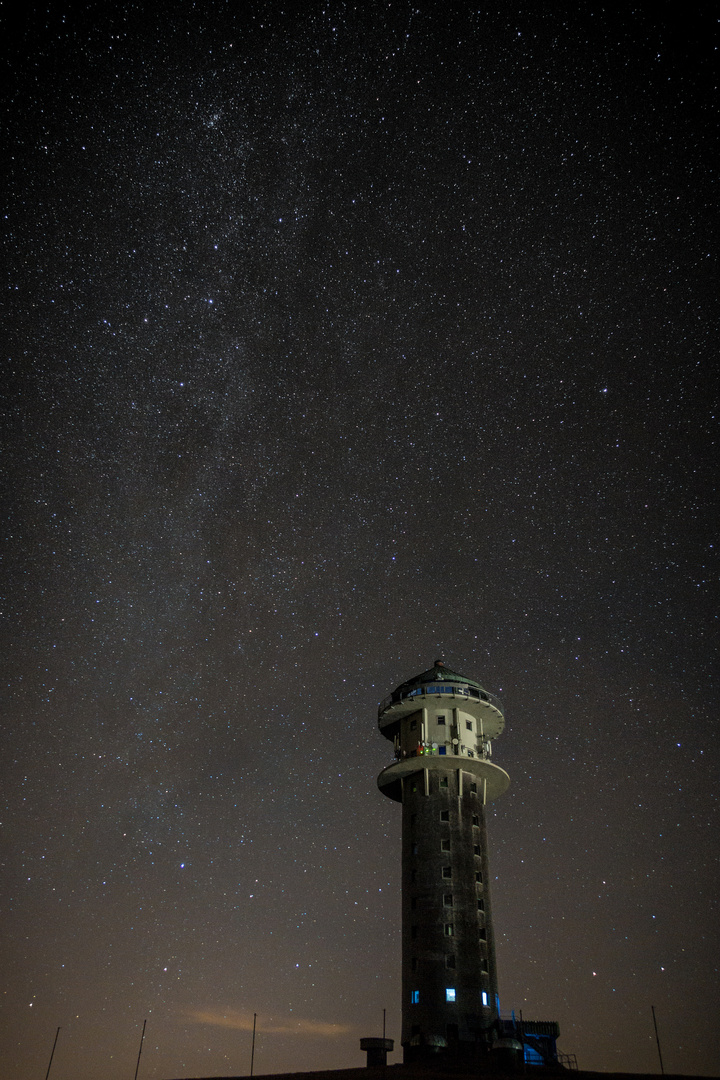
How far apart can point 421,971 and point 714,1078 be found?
16561mm

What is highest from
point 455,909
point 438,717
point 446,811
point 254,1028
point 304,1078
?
point 438,717

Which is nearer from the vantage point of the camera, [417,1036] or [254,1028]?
[417,1036]

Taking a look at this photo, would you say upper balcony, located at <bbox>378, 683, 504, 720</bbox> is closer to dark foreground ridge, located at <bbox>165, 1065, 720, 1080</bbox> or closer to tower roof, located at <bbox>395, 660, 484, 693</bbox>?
tower roof, located at <bbox>395, 660, 484, 693</bbox>

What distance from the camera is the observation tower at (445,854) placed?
Result: 41.5 m

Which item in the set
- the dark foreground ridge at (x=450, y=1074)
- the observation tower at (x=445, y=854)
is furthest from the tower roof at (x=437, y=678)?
the dark foreground ridge at (x=450, y=1074)

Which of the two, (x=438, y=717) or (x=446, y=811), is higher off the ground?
(x=438, y=717)

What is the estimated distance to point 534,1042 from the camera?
42.1 metres

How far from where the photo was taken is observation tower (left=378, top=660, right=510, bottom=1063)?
136 feet

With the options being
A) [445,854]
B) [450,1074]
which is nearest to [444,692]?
[445,854]

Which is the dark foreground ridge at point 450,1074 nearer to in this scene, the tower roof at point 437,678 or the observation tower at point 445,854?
the observation tower at point 445,854

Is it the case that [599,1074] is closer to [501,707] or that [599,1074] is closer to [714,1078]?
[714,1078]

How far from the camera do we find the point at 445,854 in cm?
4591

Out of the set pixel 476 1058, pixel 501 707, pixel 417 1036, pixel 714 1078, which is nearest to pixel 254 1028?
pixel 417 1036

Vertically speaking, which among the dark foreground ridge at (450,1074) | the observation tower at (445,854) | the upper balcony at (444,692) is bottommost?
the dark foreground ridge at (450,1074)
